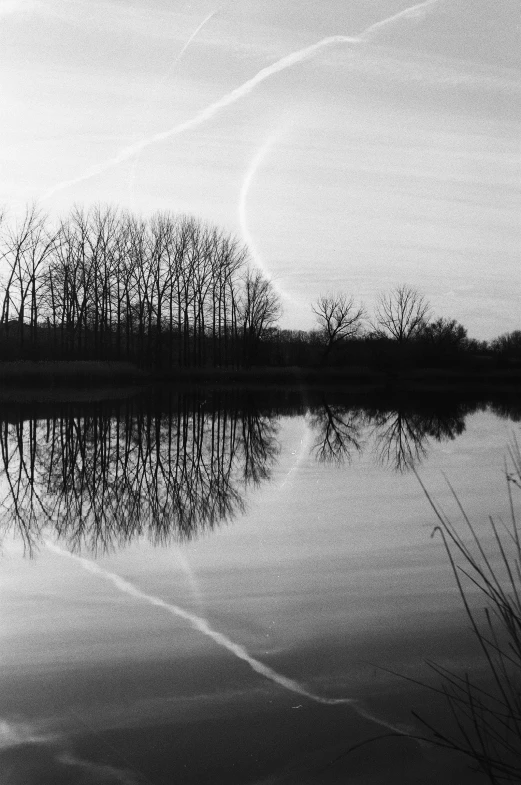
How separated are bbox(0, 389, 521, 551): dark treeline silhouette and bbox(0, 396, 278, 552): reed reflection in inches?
0.6

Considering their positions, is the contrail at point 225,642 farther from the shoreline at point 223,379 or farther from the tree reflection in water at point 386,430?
the shoreline at point 223,379

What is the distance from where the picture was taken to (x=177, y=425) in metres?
19.9

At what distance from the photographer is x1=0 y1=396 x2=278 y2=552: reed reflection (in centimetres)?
804

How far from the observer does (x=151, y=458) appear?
13203mm

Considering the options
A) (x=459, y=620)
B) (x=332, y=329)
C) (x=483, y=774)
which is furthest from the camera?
(x=332, y=329)

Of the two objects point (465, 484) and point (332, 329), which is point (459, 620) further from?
point (332, 329)

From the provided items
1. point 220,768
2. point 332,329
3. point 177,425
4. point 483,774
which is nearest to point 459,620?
point 483,774

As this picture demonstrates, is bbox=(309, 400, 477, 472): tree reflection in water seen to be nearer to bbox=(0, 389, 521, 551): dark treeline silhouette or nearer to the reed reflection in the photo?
bbox=(0, 389, 521, 551): dark treeline silhouette

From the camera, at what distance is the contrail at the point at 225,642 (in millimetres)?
3883

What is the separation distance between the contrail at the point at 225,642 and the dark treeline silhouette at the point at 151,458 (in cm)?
77

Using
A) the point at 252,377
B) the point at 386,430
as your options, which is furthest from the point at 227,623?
the point at 252,377

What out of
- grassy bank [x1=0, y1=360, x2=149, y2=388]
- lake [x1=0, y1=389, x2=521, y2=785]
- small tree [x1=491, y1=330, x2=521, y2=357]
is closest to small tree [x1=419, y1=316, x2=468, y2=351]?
small tree [x1=491, y1=330, x2=521, y2=357]

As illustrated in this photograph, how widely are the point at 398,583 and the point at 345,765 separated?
273cm

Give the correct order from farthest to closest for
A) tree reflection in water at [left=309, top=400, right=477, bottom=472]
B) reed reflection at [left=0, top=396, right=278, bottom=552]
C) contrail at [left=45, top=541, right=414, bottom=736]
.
Answer: tree reflection in water at [left=309, top=400, right=477, bottom=472] → reed reflection at [left=0, top=396, right=278, bottom=552] → contrail at [left=45, top=541, right=414, bottom=736]
